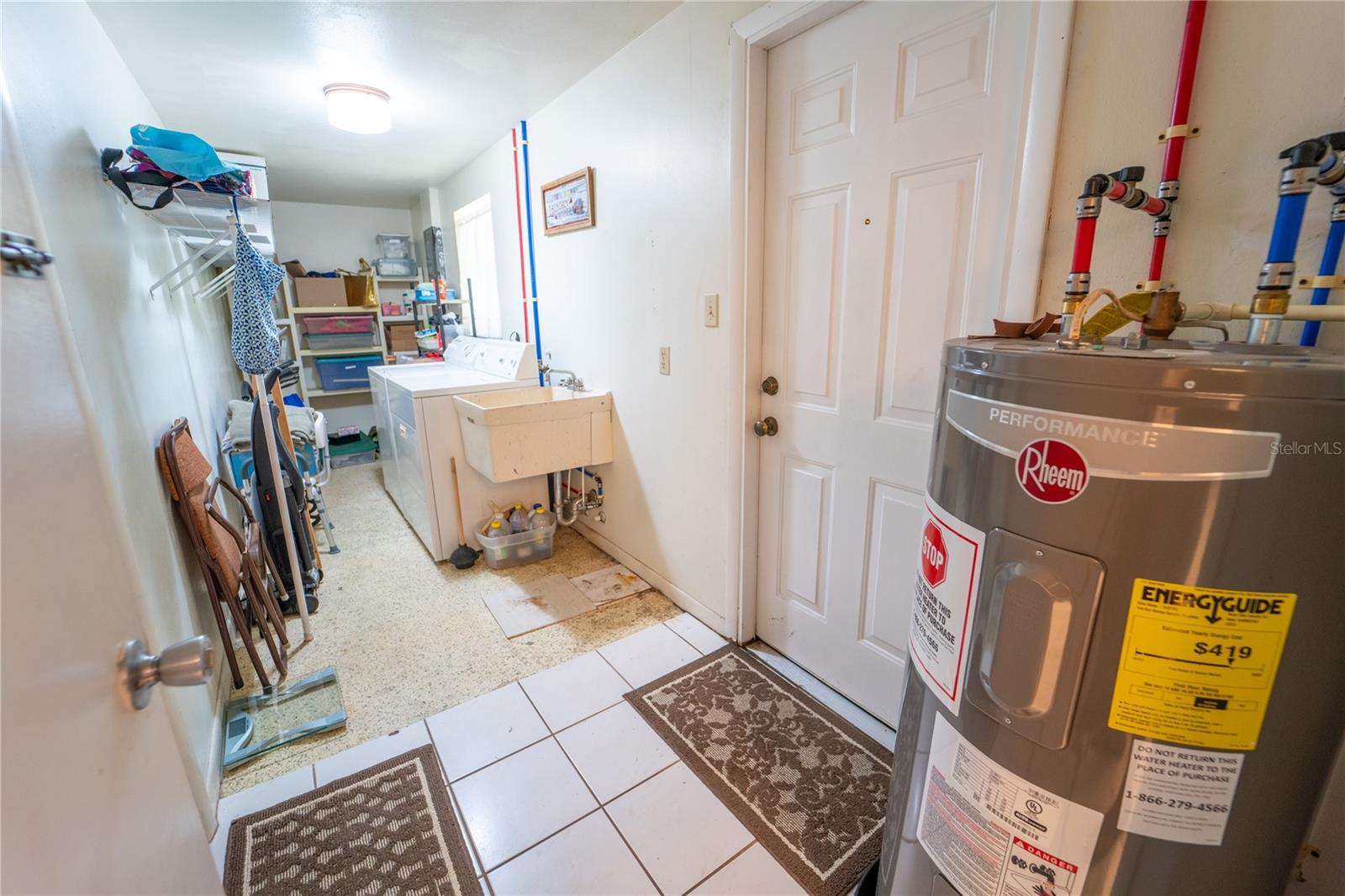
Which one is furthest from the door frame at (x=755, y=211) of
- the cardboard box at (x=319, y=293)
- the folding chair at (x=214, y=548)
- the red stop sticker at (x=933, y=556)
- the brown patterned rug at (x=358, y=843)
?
the cardboard box at (x=319, y=293)

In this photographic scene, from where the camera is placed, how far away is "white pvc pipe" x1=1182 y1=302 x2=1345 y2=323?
75cm

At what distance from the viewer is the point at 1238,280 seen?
904mm

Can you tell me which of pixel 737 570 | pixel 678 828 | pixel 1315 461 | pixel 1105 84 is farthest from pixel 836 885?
pixel 1105 84

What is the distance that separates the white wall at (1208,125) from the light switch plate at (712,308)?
101 cm

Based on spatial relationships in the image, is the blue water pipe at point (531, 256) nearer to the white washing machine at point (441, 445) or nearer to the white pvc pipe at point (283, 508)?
the white washing machine at point (441, 445)

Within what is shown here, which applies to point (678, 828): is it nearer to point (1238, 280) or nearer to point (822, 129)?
point (1238, 280)

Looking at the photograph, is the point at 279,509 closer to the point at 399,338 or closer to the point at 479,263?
the point at 479,263

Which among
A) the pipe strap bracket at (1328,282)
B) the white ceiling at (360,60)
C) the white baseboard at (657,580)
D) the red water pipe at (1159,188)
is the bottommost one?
the white baseboard at (657,580)

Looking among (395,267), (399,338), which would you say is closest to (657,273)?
(399,338)

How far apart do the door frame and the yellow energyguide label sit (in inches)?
29.8

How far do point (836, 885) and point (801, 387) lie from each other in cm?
131

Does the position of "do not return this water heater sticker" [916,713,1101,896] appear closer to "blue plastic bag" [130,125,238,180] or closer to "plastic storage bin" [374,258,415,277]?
"blue plastic bag" [130,125,238,180]

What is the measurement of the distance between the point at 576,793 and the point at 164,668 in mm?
1164

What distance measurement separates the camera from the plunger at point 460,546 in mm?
2777
